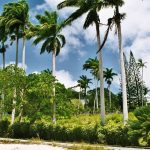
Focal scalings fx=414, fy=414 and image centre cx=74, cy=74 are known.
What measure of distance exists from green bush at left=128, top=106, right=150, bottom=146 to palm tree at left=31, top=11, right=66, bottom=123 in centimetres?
2447

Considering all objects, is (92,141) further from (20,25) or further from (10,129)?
(20,25)

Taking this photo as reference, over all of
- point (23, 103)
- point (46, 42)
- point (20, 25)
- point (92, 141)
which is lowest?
point (92, 141)

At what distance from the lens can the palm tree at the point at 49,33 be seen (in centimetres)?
5213

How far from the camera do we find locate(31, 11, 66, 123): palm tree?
52128 mm

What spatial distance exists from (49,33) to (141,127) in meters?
27.7

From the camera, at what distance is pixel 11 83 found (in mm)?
46219

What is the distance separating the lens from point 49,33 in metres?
52.7

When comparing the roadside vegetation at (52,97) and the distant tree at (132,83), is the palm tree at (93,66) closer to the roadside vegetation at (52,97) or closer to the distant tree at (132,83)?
the distant tree at (132,83)

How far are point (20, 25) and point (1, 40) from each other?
18.9 ft

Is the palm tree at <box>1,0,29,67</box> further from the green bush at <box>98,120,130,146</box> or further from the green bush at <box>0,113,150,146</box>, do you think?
the green bush at <box>98,120,130,146</box>

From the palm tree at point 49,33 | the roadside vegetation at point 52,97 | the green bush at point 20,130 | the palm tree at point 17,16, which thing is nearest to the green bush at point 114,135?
the roadside vegetation at point 52,97

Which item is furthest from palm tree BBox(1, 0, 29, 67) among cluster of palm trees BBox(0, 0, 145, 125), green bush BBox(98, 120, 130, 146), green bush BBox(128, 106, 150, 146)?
green bush BBox(128, 106, 150, 146)

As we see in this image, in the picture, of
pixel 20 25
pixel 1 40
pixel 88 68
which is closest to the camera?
pixel 20 25

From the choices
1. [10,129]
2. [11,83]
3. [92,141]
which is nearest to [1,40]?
→ [11,83]
